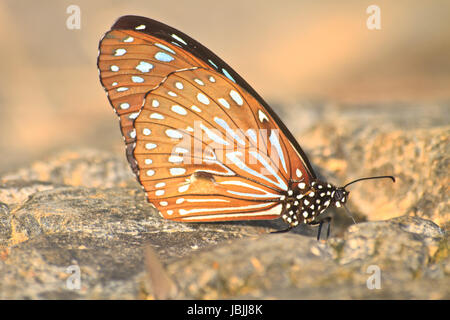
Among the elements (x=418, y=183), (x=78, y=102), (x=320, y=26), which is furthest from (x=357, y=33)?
(x=418, y=183)

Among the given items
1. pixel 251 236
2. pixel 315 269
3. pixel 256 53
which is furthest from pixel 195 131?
pixel 256 53

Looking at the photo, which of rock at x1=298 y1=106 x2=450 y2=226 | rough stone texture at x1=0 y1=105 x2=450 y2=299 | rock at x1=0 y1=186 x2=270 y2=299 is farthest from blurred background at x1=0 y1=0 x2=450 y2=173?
rock at x1=0 y1=186 x2=270 y2=299

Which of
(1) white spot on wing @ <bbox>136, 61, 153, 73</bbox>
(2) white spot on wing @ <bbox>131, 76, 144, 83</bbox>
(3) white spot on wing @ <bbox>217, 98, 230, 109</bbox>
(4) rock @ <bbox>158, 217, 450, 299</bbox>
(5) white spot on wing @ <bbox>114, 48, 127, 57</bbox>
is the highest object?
(5) white spot on wing @ <bbox>114, 48, 127, 57</bbox>

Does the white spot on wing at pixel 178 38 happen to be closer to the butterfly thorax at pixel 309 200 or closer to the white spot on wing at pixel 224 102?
the white spot on wing at pixel 224 102

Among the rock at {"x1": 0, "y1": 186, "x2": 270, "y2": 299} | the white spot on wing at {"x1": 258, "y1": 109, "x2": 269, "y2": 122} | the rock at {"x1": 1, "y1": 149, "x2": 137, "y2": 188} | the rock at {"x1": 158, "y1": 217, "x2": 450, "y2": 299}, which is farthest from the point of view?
the rock at {"x1": 1, "y1": 149, "x2": 137, "y2": 188}

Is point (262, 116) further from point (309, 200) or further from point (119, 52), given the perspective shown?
point (119, 52)

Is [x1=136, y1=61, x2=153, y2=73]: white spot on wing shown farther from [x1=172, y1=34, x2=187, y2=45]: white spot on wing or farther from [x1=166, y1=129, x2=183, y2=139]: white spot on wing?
[x1=166, y1=129, x2=183, y2=139]: white spot on wing

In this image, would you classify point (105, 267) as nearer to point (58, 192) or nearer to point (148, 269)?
point (148, 269)
